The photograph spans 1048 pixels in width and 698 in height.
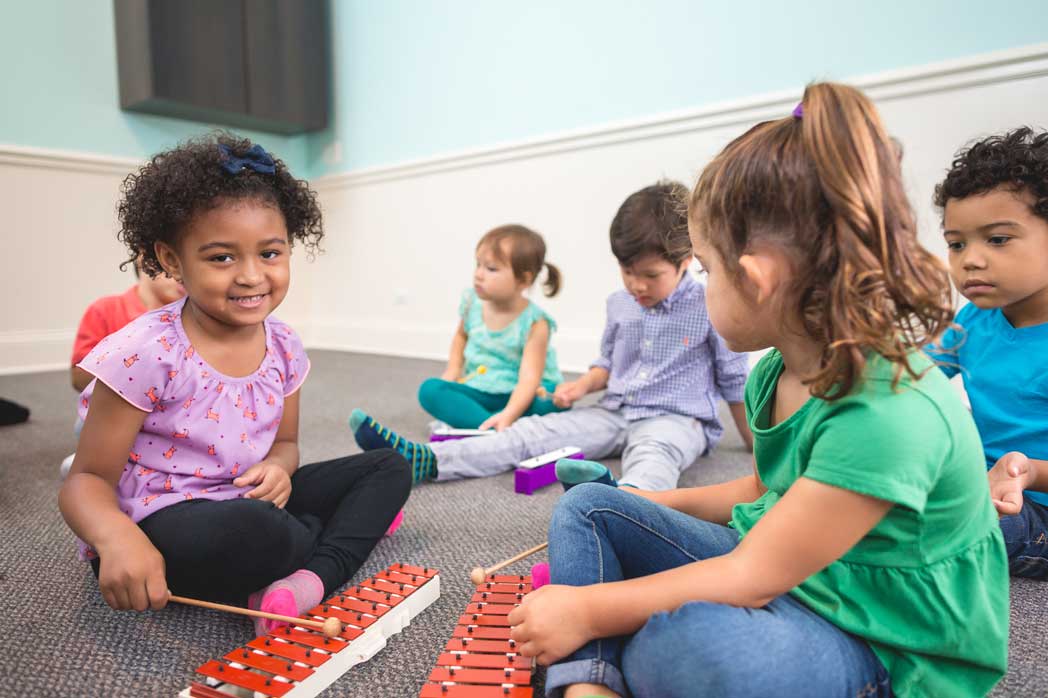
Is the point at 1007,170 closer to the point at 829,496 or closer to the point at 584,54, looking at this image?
the point at 829,496

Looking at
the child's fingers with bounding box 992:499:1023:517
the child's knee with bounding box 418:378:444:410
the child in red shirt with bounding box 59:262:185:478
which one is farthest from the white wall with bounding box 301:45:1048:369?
the child in red shirt with bounding box 59:262:185:478

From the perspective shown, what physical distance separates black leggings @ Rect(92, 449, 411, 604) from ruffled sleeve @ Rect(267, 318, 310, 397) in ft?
0.45

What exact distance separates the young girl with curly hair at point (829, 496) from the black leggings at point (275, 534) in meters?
0.33

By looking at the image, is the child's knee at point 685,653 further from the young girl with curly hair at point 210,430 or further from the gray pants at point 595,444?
the gray pants at point 595,444

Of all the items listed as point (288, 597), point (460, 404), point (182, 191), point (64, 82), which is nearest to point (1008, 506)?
point (288, 597)

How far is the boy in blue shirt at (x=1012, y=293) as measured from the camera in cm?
89

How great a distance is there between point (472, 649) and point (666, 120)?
1.94 m

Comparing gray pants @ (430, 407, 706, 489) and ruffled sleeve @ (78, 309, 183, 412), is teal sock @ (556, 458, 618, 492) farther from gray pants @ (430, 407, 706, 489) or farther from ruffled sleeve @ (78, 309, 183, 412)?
ruffled sleeve @ (78, 309, 183, 412)

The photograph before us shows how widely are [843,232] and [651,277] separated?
85 centimetres

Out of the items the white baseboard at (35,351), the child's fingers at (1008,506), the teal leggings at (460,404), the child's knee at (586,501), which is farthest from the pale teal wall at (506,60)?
the child's knee at (586,501)

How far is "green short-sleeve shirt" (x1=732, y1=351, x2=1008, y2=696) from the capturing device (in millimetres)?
484

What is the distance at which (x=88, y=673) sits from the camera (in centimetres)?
68

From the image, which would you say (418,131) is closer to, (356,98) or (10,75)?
(356,98)

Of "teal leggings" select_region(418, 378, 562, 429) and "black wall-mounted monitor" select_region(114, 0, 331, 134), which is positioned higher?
"black wall-mounted monitor" select_region(114, 0, 331, 134)
